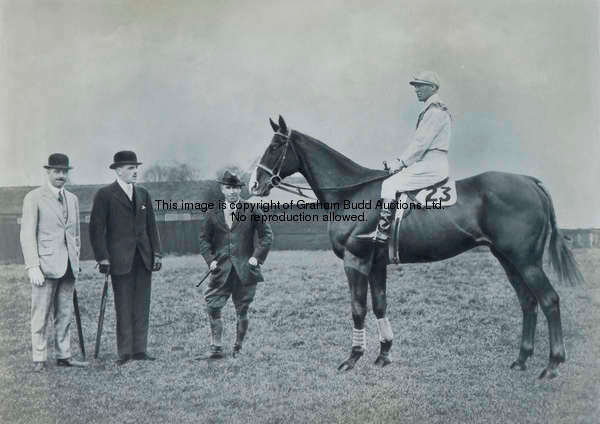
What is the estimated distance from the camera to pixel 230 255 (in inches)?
223

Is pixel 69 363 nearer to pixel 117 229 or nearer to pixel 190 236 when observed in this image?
pixel 117 229

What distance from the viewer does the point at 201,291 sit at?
8141 mm

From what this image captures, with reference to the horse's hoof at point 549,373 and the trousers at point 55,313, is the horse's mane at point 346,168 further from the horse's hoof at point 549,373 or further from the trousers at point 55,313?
the trousers at point 55,313

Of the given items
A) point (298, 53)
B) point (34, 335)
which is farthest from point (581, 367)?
point (34, 335)

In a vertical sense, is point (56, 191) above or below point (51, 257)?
above

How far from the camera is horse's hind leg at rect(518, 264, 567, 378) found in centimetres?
495

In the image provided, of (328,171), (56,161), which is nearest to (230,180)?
(328,171)

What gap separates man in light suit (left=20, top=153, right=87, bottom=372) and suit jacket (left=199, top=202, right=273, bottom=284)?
1483mm

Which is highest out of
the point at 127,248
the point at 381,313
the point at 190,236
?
the point at 127,248

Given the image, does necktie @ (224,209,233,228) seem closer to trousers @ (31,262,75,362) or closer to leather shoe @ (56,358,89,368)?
trousers @ (31,262,75,362)

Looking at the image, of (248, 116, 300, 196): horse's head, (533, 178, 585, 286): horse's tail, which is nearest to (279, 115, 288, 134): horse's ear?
(248, 116, 300, 196): horse's head

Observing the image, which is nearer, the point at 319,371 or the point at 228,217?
the point at 319,371

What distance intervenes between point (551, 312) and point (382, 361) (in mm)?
1800

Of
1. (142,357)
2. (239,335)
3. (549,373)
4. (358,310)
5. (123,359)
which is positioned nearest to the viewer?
(549,373)
